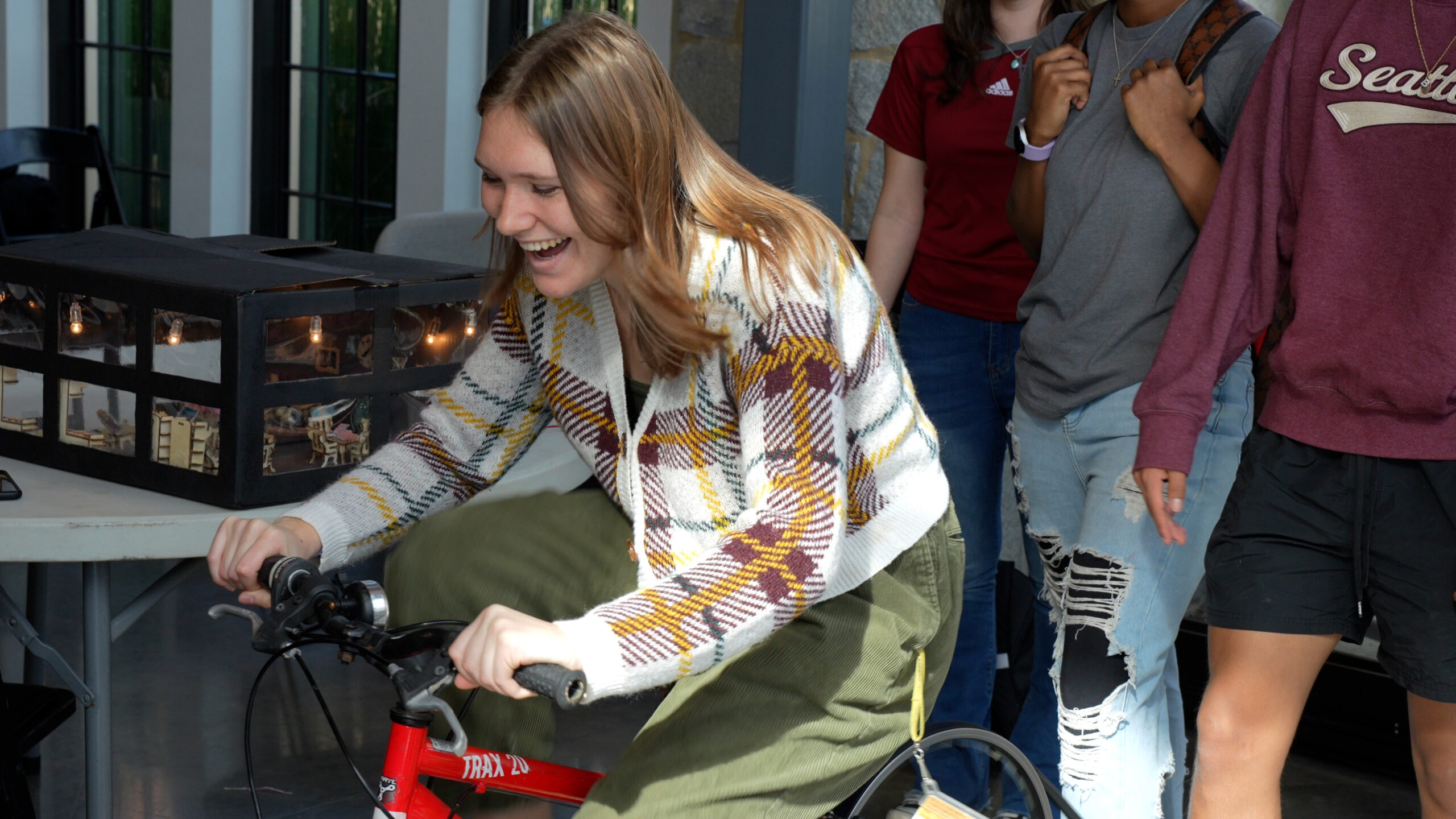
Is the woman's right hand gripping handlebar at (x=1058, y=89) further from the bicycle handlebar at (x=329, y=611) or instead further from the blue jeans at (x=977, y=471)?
the bicycle handlebar at (x=329, y=611)

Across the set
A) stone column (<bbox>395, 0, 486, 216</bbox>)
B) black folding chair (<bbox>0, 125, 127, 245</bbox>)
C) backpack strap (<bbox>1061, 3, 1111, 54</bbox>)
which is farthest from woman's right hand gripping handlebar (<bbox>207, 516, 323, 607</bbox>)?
black folding chair (<bbox>0, 125, 127, 245</bbox>)

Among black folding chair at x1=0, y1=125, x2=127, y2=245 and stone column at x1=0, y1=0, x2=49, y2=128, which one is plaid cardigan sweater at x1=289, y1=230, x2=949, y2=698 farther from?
stone column at x1=0, y1=0, x2=49, y2=128

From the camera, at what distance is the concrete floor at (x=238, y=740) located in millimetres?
2771

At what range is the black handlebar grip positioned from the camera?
1110mm

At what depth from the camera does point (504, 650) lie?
113 centimetres

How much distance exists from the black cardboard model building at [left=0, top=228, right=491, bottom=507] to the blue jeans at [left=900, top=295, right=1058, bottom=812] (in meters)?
0.77

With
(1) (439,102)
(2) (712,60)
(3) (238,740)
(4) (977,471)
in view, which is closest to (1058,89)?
(4) (977,471)

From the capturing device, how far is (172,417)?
6.25ft

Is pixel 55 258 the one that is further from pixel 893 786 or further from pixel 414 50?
pixel 414 50

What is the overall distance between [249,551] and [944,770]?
3.11 ft

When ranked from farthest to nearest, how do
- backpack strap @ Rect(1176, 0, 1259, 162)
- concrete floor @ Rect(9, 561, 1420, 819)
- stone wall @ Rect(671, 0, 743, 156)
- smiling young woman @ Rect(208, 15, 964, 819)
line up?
stone wall @ Rect(671, 0, 743, 156) < concrete floor @ Rect(9, 561, 1420, 819) < backpack strap @ Rect(1176, 0, 1259, 162) < smiling young woman @ Rect(208, 15, 964, 819)

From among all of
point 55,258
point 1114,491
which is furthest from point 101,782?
point 1114,491

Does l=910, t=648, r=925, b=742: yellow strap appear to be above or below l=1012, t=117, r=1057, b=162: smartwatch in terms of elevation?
below

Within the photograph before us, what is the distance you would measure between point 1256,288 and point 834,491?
75cm
